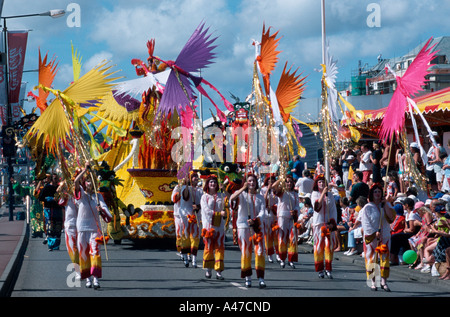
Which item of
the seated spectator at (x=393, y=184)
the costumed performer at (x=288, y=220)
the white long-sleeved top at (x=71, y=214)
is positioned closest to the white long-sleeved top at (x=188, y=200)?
the costumed performer at (x=288, y=220)

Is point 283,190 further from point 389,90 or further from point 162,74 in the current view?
point 389,90

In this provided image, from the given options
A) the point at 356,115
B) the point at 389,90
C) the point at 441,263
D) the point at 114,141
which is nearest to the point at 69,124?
the point at 441,263

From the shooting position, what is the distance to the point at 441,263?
39.2 ft

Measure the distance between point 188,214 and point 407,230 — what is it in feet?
13.1

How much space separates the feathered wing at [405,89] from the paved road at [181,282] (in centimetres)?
240

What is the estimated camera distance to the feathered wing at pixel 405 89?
10.8 m

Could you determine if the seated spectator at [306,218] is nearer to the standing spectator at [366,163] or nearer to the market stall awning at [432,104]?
the standing spectator at [366,163]

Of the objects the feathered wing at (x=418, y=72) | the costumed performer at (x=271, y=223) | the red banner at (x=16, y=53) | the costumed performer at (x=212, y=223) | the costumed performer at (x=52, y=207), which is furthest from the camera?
the red banner at (x=16, y=53)

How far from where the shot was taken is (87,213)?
11.5m

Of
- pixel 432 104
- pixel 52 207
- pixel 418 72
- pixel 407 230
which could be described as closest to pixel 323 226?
pixel 407 230

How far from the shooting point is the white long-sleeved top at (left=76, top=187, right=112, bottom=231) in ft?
A: 37.8

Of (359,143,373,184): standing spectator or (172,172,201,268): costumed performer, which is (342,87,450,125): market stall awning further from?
(172,172,201,268): costumed performer
